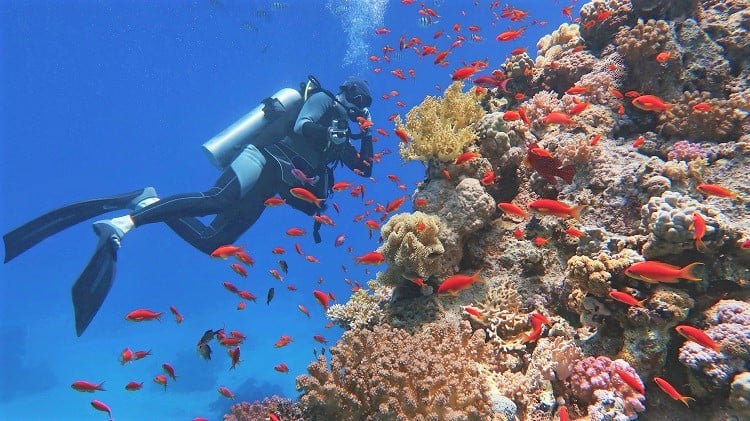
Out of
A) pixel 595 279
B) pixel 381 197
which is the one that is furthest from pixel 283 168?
pixel 381 197

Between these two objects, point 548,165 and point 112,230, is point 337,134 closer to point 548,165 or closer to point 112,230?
point 548,165

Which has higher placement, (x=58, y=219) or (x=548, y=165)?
(x=58, y=219)

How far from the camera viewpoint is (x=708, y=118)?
211 inches

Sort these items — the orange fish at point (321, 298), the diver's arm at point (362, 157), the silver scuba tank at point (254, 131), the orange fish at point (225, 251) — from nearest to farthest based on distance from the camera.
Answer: the orange fish at point (321, 298) → the orange fish at point (225, 251) → the diver's arm at point (362, 157) → the silver scuba tank at point (254, 131)

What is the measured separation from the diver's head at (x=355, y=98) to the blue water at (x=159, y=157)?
593 inches

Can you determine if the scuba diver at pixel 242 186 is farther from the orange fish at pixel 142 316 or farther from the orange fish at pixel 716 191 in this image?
the orange fish at pixel 716 191

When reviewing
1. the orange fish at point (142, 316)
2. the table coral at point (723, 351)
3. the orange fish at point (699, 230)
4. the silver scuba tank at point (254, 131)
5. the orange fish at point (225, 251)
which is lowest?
the table coral at point (723, 351)

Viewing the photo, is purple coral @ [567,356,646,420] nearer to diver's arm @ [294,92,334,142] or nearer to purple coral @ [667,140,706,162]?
purple coral @ [667,140,706,162]

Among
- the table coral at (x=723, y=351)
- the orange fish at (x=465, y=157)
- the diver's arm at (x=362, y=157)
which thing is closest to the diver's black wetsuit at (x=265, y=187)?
the diver's arm at (x=362, y=157)

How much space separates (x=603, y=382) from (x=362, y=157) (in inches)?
258

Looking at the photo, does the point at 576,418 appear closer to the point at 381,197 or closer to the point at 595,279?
the point at 595,279

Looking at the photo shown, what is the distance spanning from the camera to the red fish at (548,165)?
180 inches

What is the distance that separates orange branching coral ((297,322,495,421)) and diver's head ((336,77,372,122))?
608 cm

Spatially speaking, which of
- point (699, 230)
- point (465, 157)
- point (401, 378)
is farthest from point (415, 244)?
point (699, 230)
